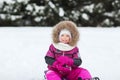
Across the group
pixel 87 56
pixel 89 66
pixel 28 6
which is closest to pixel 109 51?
pixel 87 56

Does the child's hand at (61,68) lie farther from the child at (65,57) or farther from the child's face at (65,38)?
the child's face at (65,38)

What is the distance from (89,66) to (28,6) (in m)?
6.42

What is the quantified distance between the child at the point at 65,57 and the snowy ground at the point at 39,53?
0.86 m

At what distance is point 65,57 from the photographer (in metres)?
5.42

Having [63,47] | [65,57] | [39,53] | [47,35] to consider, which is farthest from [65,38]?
[47,35]

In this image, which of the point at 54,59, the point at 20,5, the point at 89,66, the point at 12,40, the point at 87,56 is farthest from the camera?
the point at 20,5

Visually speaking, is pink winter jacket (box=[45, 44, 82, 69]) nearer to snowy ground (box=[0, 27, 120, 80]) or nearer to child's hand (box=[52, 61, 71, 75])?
child's hand (box=[52, 61, 71, 75])

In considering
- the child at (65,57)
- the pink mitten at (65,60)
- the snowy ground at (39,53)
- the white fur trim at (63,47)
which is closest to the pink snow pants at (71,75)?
the child at (65,57)

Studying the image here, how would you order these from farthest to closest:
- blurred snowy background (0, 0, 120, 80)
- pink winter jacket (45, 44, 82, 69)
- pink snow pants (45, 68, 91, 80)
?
blurred snowy background (0, 0, 120, 80) → pink winter jacket (45, 44, 82, 69) → pink snow pants (45, 68, 91, 80)

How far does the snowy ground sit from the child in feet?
2.81

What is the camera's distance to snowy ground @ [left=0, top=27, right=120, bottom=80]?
6551 millimetres

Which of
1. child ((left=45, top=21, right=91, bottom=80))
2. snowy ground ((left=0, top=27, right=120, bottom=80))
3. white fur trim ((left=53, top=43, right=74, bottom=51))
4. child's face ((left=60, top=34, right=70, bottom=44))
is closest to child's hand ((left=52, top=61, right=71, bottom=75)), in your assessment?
child ((left=45, top=21, right=91, bottom=80))

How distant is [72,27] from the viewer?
559 cm

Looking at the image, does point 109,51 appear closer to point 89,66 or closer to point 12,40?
point 89,66
